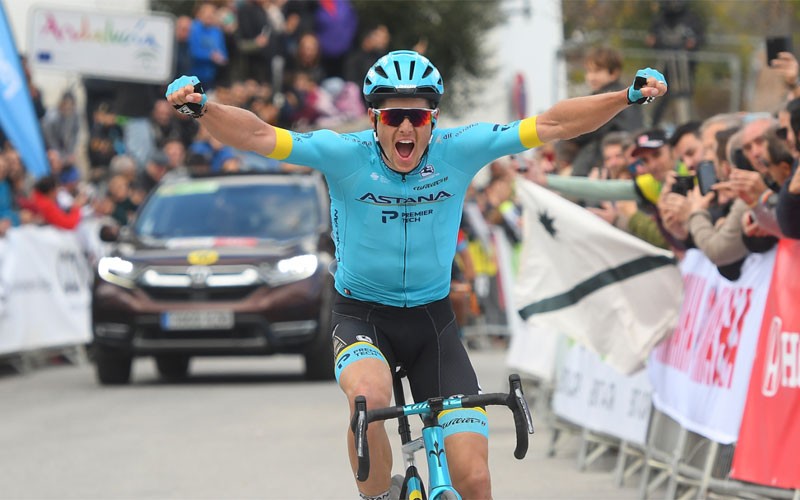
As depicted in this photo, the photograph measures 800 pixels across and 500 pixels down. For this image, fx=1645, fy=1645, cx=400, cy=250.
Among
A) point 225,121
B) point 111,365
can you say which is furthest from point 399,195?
point 111,365

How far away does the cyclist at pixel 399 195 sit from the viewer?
629 centimetres

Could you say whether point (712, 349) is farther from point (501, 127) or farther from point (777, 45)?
point (501, 127)

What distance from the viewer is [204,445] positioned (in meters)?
11.8

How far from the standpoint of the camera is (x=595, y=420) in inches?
427

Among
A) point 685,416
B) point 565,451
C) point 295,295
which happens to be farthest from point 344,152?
point 295,295

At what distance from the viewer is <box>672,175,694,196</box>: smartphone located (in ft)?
30.5

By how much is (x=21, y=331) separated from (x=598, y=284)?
9.06 m

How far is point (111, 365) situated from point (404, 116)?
35.2 ft

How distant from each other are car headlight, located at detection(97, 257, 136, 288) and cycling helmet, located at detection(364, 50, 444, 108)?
403 inches

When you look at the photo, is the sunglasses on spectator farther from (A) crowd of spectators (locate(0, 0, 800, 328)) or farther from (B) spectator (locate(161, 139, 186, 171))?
(B) spectator (locate(161, 139, 186, 171))

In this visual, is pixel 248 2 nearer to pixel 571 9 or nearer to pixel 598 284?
pixel 571 9

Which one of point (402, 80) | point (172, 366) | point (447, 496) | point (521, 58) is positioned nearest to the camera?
point (447, 496)

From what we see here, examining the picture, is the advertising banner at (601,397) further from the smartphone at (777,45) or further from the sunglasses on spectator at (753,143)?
the smartphone at (777,45)

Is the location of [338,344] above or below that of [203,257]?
above
